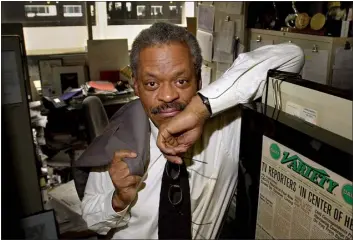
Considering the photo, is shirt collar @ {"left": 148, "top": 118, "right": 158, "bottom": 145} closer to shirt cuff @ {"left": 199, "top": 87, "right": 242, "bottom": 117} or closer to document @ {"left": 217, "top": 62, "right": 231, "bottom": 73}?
shirt cuff @ {"left": 199, "top": 87, "right": 242, "bottom": 117}

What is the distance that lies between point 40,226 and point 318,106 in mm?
1485

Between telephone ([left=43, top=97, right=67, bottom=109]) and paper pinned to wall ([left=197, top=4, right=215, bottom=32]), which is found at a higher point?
paper pinned to wall ([left=197, top=4, right=215, bottom=32])

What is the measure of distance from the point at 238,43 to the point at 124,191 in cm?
127

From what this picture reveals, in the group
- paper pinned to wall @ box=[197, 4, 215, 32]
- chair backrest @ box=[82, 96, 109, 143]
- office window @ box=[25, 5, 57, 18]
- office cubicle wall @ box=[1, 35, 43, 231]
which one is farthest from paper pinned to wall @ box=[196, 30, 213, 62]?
office window @ box=[25, 5, 57, 18]

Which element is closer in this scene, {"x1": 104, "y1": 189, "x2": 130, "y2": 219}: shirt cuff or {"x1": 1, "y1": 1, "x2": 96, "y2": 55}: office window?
{"x1": 104, "y1": 189, "x2": 130, "y2": 219}: shirt cuff

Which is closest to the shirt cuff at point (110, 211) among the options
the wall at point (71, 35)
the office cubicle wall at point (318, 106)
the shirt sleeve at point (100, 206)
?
the shirt sleeve at point (100, 206)

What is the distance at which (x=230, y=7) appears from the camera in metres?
1.95

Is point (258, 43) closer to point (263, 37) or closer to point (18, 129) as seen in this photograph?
point (263, 37)

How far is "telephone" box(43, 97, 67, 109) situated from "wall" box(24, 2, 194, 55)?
625 mm

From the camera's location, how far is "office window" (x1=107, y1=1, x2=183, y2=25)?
361cm

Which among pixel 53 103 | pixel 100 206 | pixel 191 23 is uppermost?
pixel 191 23

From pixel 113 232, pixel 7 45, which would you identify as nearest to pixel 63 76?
pixel 7 45

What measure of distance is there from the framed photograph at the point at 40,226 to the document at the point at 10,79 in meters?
0.55

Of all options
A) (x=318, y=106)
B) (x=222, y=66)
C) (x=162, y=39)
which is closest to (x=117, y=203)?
(x=162, y=39)
